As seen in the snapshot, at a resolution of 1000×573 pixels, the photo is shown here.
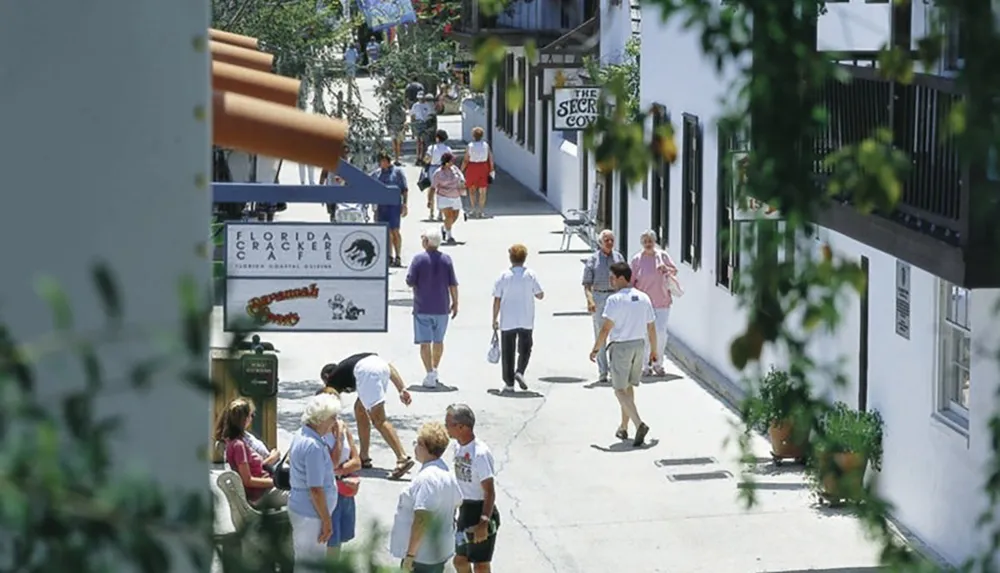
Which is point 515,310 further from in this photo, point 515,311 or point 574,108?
point 574,108

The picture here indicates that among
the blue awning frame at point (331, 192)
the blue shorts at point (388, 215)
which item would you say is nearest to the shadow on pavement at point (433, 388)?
the blue shorts at point (388, 215)

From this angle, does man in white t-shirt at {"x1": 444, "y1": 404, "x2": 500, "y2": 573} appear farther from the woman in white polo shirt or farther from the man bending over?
the woman in white polo shirt

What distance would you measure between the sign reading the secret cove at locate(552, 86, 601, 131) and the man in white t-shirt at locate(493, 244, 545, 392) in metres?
5.62

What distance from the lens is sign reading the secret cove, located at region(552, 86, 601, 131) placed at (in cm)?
2414

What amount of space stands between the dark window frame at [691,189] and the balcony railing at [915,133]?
7214 mm

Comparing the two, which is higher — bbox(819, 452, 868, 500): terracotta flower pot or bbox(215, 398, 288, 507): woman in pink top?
bbox(819, 452, 868, 500): terracotta flower pot

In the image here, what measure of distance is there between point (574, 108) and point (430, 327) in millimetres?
6414

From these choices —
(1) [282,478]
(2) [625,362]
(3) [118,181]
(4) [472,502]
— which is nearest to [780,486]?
(2) [625,362]

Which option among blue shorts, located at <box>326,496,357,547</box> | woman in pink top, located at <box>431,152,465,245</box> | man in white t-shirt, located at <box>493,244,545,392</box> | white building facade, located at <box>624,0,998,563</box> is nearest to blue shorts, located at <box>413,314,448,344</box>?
man in white t-shirt, located at <box>493,244,545,392</box>

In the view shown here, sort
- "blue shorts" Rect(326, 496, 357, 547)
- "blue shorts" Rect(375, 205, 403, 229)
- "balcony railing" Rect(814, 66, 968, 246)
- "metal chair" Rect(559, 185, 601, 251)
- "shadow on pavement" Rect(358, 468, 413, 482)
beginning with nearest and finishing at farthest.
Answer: "balcony railing" Rect(814, 66, 968, 246)
"blue shorts" Rect(326, 496, 357, 547)
"shadow on pavement" Rect(358, 468, 413, 482)
"blue shorts" Rect(375, 205, 403, 229)
"metal chair" Rect(559, 185, 601, 251)

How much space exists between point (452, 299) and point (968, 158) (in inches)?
611

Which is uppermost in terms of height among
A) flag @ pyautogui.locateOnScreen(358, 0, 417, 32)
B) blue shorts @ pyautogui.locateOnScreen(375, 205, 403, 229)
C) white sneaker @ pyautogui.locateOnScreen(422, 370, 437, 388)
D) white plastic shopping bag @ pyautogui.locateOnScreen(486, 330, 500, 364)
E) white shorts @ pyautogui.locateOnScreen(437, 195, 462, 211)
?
flag @ pyautogui.locateOnScreen(358, 0, 417, 32)

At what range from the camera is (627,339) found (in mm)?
16672

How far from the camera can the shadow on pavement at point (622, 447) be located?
16703 millimetres
